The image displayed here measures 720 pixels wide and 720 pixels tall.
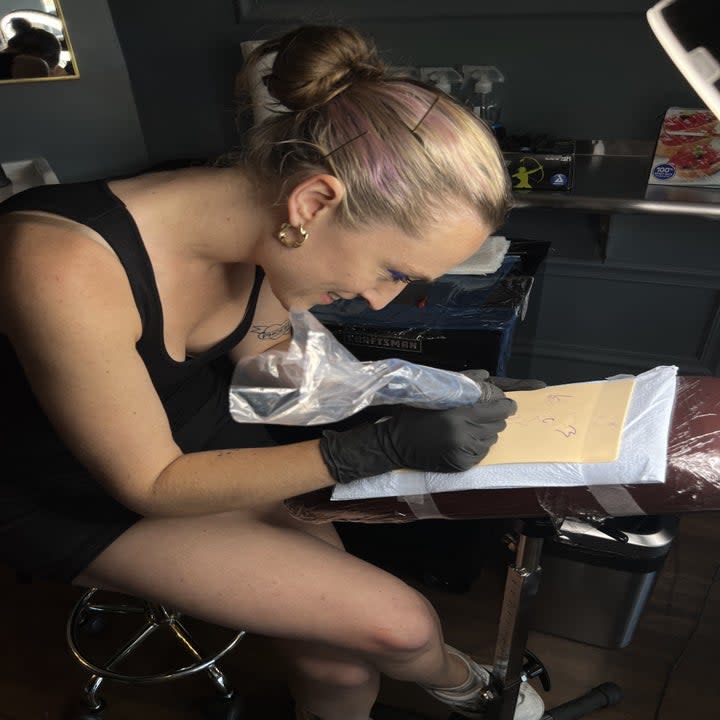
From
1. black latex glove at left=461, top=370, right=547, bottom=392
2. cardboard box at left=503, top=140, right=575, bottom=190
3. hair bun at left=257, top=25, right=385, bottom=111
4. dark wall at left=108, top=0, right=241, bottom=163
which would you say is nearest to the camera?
hair bun at left=257, top=25, right=385, bottom=111

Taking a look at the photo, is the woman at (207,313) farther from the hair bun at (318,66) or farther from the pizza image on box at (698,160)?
the pizza image on box at (698,160)

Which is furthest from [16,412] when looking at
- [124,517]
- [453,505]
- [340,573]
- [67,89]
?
[67,89]

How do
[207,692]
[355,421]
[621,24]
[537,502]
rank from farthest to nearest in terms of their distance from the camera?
[621,24], [207,692], [355,421], [537,502]

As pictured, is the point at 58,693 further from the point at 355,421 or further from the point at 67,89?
the point at 67,89

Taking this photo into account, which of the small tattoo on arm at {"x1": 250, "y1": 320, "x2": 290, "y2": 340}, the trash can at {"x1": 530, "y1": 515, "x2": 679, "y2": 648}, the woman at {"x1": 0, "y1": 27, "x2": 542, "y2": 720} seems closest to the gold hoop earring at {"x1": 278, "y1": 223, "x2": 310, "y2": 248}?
the woman at {"x1": 0, "y1": 27, "x2": 542, "y2": 720}

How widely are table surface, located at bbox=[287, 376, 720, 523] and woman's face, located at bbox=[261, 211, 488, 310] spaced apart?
0.93ft

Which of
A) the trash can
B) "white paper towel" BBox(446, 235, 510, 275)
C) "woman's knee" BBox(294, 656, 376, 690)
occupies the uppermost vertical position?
"white paper towel" BBox(446, 235, 510, 275)

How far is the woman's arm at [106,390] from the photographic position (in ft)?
2.49

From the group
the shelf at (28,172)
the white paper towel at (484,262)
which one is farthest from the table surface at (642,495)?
the shelf at (28,172)

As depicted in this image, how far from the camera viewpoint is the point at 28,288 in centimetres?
75

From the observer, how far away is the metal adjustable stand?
2.86 feet

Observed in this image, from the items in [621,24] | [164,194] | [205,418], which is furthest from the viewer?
[621,24]

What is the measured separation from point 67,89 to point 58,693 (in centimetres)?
166

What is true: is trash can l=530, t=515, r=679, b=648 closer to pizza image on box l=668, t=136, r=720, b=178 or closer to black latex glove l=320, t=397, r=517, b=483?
black latex glove l=320, t=397, r=517, b=483
